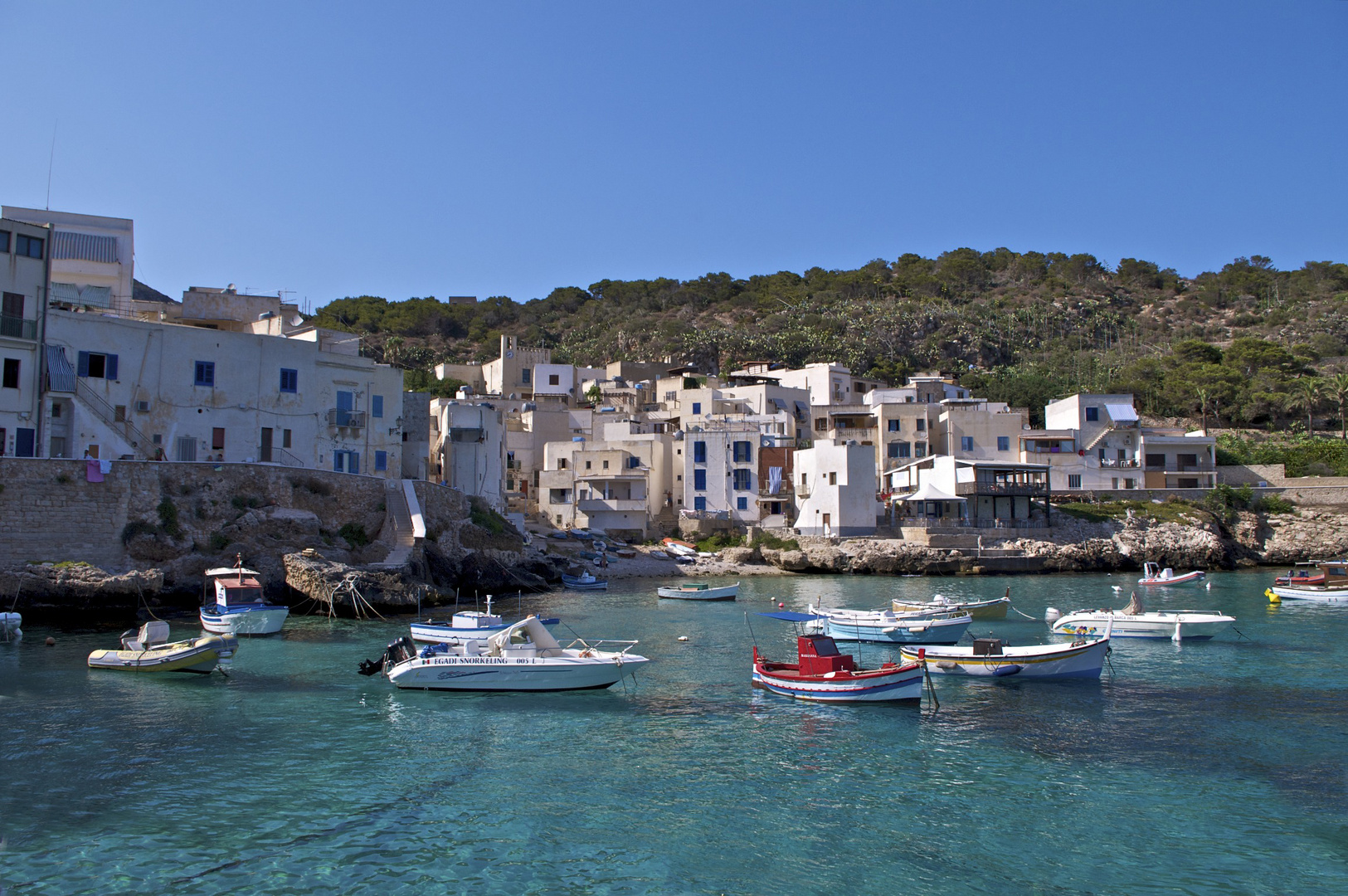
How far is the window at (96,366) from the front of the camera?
4097 cm

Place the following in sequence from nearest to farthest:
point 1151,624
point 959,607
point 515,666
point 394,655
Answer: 1. point 515,666
2. point 394,655
3. point 1151,624
4. point 959,607

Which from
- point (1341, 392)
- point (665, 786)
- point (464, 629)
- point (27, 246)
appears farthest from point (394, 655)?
point (1341, 392)

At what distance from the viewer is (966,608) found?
37.7m

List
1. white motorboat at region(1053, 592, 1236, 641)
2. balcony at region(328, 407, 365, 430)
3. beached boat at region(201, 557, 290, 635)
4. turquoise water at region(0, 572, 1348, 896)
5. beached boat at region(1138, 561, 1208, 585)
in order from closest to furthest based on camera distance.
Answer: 1. turquoise water at region(0, 572, 1348, 896)
2. beached boat at region(201, 557, 290, 635)
3. white motorboat at region(1053, 592, 1236, 641)
4. balcony at region(328, 407, 365, 430)
5. beached boat at region(1138, 561, 1208, 585)

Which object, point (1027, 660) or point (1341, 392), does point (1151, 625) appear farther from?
point (1341, 392)

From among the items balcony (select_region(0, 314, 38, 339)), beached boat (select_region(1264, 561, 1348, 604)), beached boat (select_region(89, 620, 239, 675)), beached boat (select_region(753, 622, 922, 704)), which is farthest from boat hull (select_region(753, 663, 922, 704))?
balcony (select_region(0, 314, 38, 339))

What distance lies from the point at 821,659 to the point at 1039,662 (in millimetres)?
6699

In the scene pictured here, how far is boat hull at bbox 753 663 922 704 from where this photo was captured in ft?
76.0

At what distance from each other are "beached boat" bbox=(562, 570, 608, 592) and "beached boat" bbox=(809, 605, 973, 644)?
58.6 ft

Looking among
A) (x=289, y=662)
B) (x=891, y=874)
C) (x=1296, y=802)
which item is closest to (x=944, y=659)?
(x=1296, y=802)

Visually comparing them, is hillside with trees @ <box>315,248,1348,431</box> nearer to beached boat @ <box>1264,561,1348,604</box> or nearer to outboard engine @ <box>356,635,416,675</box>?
beached boat @ <box>1264,561,1348,604</box>

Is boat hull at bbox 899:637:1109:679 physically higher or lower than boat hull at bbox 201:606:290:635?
lower

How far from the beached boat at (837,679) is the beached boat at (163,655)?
1481cm

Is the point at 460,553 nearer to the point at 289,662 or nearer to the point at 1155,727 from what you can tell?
the point at 289,662
